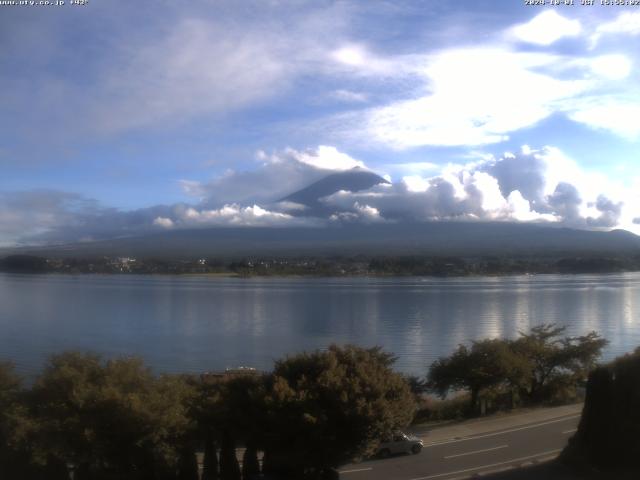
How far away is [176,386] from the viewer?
27.9ft

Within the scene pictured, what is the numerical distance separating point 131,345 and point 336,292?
25.0 meters

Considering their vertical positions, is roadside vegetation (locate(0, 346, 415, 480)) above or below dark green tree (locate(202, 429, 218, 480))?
above

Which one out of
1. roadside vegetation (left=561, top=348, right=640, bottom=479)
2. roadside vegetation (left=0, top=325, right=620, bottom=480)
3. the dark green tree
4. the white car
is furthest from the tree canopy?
the dark green tree

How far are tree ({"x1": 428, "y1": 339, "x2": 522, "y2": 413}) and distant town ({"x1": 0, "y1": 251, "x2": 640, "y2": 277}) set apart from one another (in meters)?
39.8

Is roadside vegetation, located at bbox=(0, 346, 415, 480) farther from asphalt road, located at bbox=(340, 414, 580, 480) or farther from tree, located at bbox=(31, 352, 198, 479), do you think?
asphalt road, located at bbox=(340, 414, 580, 480)

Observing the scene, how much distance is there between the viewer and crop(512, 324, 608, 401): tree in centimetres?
1606

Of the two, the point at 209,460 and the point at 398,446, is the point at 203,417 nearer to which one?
the point at 209,460

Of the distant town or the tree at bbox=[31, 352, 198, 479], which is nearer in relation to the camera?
the tree at bbox=[31, 352, 198, 479]

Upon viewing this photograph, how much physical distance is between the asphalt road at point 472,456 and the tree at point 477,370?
3.03m

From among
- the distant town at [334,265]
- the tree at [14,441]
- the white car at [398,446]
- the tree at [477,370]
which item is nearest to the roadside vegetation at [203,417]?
the tree at [14,441]

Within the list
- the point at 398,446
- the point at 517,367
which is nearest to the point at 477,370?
the point at 517,367

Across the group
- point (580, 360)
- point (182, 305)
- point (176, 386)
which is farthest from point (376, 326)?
point (176, 386)

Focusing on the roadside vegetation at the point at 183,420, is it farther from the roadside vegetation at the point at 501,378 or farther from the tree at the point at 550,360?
the tree at the point at 550,360

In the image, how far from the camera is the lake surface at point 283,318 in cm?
2280
